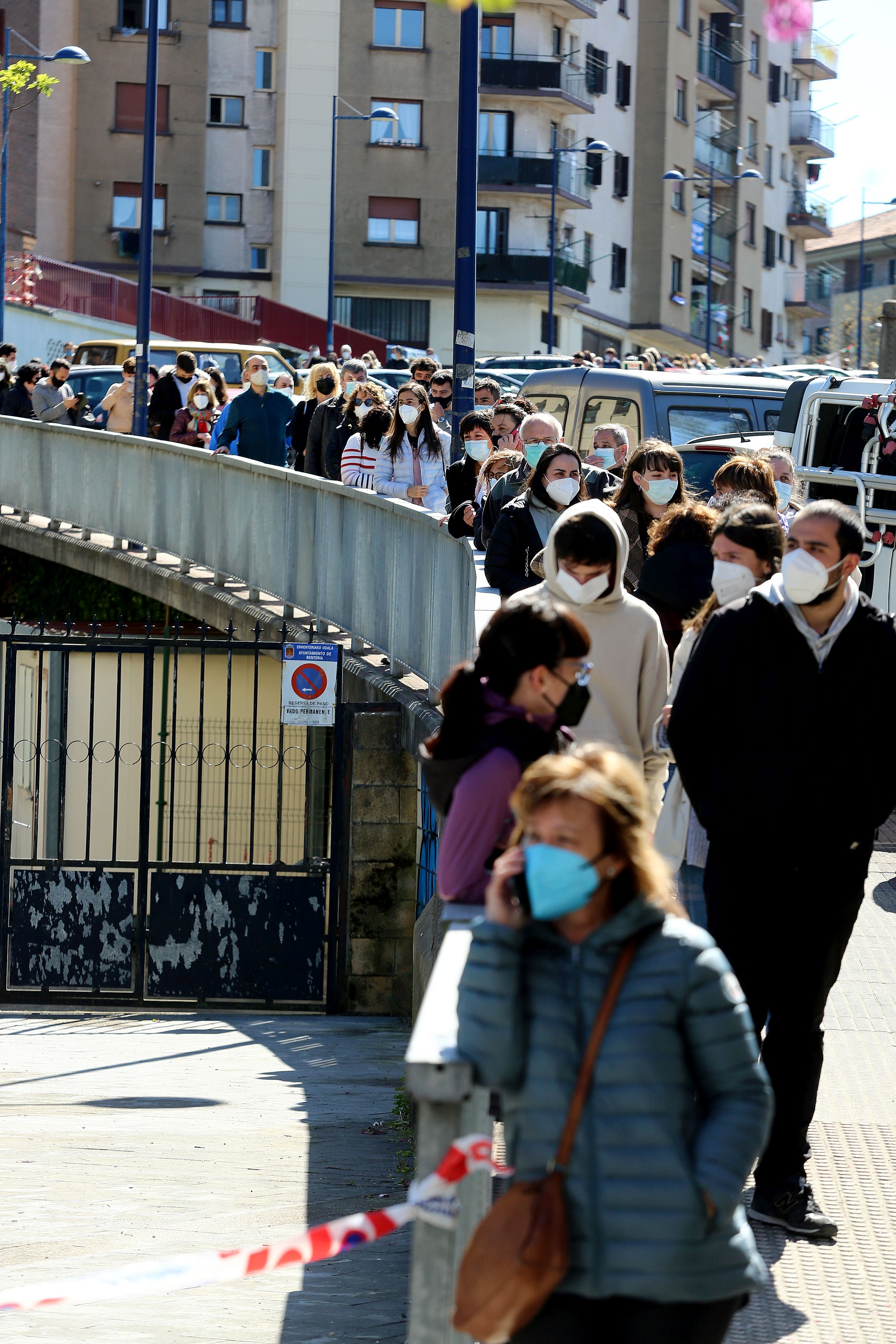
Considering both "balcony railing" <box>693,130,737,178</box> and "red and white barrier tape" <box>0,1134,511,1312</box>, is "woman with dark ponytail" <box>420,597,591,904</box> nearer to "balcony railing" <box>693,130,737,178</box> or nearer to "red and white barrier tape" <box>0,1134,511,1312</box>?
"red and white barrier tape" <box>0,1134,511,1312</box>

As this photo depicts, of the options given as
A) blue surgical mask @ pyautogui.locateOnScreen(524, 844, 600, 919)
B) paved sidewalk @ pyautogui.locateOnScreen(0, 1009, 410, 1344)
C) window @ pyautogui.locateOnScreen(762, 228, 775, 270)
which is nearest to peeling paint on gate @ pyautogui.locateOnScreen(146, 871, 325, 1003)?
paved sidewalk @ pyautogui.locateOnScreen(0, 1009, 410, 1344)

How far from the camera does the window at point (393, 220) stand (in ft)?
192

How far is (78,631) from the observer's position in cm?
2056

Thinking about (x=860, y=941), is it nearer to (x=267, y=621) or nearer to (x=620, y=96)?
(x=267, y=621)

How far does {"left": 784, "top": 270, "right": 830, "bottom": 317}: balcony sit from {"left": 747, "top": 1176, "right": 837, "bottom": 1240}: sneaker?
78.5m

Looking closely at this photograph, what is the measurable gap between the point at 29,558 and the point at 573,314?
3922cm

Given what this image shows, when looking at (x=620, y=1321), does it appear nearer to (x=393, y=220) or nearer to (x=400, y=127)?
(x=393, y=220)

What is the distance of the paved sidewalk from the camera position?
5.98 metres

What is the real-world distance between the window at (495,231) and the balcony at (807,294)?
25.4 meters

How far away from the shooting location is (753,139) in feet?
243

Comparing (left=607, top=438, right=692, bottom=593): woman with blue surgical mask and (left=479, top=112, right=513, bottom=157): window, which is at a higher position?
(left=479, top=112, right=513, bottom=157): window

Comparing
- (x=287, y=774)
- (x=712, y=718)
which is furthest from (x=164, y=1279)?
(x=287, y=774)

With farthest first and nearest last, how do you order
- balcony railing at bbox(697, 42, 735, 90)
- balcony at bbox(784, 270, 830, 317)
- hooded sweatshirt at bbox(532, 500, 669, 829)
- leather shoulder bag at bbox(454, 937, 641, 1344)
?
balcony at bbox(784, 270, 830, 317)
balcony railing at bbox(697, 42, 735, 90)
hooded sweatshirt at bbox(532, 500, 669, 829)
leather shoulder bag at bbox(454, 937, 641, 1344)

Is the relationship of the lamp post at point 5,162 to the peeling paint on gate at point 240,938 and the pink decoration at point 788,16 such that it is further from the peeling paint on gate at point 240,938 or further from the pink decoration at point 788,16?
the pink decoration at point 788,16
